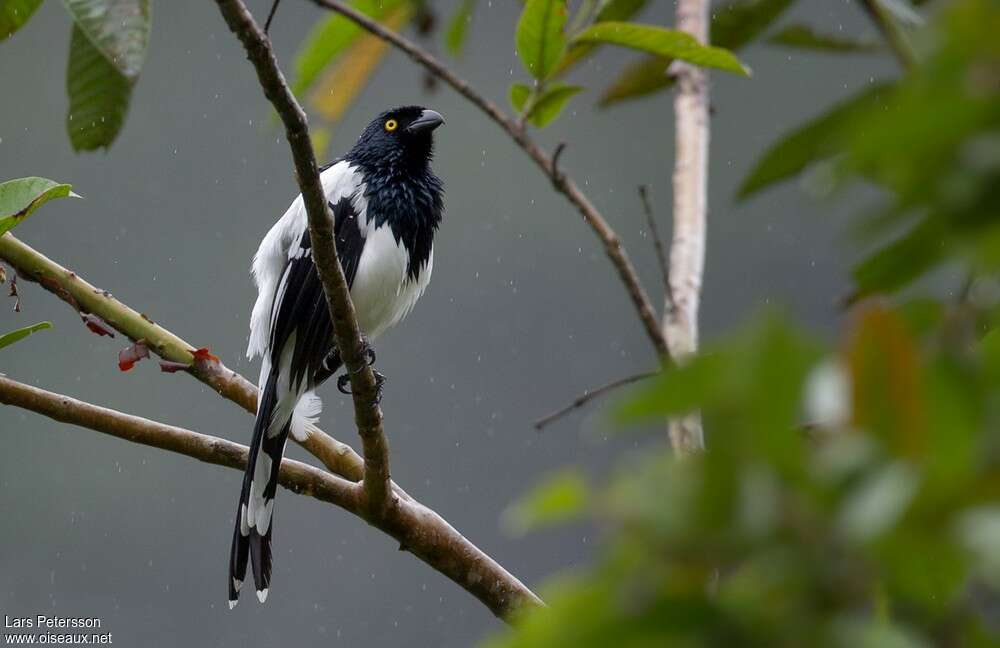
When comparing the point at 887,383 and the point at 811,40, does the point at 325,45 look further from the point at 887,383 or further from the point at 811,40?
the point at 887,383

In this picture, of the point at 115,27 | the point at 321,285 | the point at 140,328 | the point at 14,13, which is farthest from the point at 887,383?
the point at 321,285

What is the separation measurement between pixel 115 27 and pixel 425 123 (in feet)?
9.62

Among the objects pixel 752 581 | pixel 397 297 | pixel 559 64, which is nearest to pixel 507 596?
pixel 559 64

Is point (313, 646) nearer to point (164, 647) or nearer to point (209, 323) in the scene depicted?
point (164, 647)

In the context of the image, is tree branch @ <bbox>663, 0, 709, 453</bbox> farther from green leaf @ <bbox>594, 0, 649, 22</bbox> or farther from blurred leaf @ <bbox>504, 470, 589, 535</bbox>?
blurred leaf @ <bbox>504, 470, 589, 535</bbox>

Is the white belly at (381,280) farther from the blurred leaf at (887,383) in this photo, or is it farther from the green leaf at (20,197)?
the blurred leaf at (887,383)

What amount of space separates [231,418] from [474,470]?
2.01 metres

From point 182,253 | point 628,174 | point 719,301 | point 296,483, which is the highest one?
point 296,483

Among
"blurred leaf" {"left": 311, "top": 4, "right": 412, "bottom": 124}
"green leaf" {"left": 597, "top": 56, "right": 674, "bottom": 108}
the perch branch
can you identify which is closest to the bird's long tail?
the perch branch

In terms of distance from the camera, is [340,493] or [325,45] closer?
[325,45]

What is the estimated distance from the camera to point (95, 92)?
45.1 inches

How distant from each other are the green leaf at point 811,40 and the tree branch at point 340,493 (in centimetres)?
153

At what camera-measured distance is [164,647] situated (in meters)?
9.90

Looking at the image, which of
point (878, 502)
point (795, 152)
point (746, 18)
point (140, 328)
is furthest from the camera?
point (140, 328)
